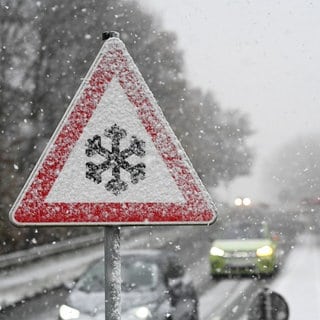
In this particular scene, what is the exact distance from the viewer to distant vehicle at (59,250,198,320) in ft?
34.7

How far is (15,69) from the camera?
107ft

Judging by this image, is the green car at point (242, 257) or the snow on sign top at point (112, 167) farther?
the green car at point (242, 257)

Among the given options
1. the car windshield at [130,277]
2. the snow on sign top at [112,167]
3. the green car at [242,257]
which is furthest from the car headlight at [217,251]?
the snow on sign top at [112,167]

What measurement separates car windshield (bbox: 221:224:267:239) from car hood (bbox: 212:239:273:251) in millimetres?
413

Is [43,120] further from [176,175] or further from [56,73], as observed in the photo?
[176,175]

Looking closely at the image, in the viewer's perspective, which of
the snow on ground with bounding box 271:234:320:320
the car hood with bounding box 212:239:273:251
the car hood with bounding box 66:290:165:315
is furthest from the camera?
the car hood with bounding box 212:239:273:251

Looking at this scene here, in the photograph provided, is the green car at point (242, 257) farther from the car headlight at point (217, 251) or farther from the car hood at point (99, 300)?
the car hood at point (99, 300)

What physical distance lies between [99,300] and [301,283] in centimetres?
1180

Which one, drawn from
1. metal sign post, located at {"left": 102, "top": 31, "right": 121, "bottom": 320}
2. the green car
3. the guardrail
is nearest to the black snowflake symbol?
metal sign post, located at {"left": 102, "top": 31, "right": 121, "bottom": 320}

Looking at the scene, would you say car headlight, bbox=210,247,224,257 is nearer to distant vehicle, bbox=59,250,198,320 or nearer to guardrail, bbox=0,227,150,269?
guardrail, bbox=0,227,150,269

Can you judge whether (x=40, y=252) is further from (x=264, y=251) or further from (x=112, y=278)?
(x=112, y=278)

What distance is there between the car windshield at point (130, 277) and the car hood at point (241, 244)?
32.4 feet

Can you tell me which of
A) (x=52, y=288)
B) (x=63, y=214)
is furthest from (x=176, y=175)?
(x=52, y=288)

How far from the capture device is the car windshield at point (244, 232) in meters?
23.3
